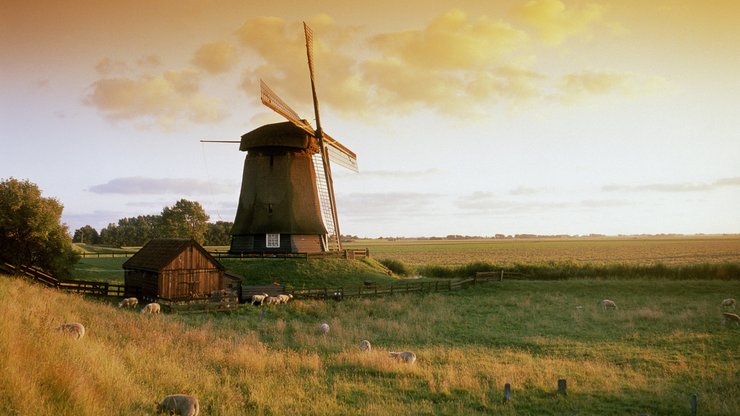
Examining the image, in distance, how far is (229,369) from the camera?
13.8 m

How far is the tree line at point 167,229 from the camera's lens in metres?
67.6

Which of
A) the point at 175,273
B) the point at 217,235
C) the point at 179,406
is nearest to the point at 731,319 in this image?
the point at 179,406

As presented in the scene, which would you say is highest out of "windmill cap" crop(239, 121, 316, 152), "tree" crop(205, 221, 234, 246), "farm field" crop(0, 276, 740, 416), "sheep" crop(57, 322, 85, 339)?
"windmill cap" crop(239, 121, 316, 152)

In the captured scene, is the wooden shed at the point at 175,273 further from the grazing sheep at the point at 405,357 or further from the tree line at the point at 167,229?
the tree line at the point at 167,229

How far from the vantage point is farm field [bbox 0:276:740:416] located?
31.8 feet

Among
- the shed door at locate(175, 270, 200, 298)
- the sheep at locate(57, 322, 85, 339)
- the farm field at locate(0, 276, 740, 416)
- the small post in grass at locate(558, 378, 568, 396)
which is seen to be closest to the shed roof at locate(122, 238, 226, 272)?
the shed door at locate(175, 270, 200, 298)

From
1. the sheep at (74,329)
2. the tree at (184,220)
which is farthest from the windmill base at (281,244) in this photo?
the sheep at (74,329)

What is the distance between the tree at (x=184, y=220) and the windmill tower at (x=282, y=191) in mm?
25664

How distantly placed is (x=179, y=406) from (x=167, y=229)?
204 ft

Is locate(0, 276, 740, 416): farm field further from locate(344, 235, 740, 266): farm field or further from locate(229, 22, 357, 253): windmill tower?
locate(344, 235, 740, 266): farm field

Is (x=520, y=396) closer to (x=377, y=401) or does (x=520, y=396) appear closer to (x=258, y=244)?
(x=377, y=401)

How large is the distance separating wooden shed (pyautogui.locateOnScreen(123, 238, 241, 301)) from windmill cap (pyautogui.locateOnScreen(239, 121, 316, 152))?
13.3 metres

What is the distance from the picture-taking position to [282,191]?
4309 cm

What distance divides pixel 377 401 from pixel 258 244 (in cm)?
3318
